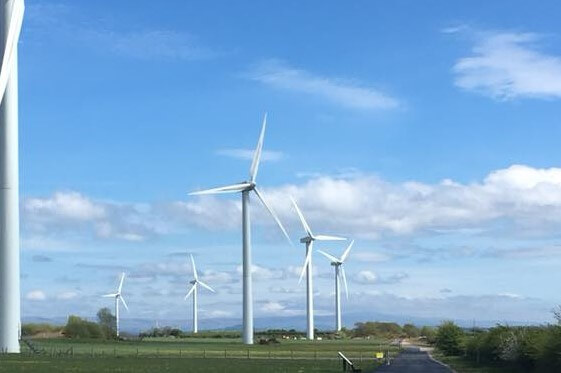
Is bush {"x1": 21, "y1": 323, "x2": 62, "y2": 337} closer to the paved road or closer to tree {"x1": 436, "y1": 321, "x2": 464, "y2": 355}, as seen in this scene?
tree {"x1": 436, "y1": 321, "x2": 464, "y2": 355}

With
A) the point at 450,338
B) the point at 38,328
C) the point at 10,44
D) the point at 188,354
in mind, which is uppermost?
the point at 10,44

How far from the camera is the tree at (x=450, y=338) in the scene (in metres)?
92.9

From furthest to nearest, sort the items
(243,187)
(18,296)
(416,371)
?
(243,187), (18,296), (416,371)

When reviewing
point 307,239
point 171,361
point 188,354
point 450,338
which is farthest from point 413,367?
point 307,239

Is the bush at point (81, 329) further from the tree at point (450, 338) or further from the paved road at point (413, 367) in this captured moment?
the paved road at point (413, 367)

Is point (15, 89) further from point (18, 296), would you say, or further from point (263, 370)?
point (263, 370)

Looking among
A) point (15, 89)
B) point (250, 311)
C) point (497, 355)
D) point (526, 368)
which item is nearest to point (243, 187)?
point (250, 311)

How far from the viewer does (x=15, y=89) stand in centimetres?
6650

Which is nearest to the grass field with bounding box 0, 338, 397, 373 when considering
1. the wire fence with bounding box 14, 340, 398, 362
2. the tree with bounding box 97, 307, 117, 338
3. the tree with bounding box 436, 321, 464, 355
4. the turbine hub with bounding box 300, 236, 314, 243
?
the wire fence with bounding box 14, 340, 398, 362

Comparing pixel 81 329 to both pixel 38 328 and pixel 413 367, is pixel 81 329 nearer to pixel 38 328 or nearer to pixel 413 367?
pixel 38 328

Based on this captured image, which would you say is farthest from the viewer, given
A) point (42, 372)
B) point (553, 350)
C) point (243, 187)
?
point (243, 187)

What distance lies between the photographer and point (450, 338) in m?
96.0

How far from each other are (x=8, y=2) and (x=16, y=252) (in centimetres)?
1713

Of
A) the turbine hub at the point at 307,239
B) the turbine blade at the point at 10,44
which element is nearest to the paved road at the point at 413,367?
the turbine blade at the point at 10,44
